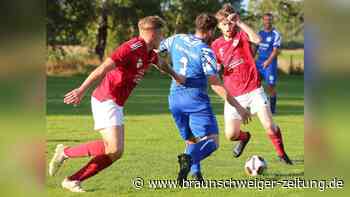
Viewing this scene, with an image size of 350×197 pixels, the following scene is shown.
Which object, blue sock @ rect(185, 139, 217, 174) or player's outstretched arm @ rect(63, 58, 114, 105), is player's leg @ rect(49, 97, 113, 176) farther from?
blue sock @ rect(185, 139, 217, 174)

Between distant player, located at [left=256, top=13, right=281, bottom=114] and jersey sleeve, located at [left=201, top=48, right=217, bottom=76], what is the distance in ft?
26.9

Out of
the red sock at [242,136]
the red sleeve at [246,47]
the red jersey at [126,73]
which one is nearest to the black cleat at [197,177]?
the red jersey at [126,73]

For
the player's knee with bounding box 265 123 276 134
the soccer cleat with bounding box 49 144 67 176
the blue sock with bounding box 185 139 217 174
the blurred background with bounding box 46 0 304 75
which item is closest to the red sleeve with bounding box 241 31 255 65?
the player's knee with bounding box 265 123 276 134

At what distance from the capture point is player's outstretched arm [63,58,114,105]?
574 centimetres

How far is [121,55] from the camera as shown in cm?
634

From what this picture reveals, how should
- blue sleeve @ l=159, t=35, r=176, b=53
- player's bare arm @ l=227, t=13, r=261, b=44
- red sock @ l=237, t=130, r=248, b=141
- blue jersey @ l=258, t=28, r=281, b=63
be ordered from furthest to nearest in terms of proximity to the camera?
1. blue jersey @ l=258, t=28, r=281, b=63
2. red sock @ l=237, t=130, r=248, b=141
3. player's bare arm @ l=227, t=13, r=261, b=44
4. blue sleeve @ l=159, t=35, r=176, b=53

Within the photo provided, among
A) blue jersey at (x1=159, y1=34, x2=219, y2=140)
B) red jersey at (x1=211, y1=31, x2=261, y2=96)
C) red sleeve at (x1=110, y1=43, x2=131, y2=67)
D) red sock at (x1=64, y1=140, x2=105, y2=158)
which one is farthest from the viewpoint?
red jersey at (x1=211, y1=31, x2=261, y2=96)

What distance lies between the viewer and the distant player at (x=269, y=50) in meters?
15.6

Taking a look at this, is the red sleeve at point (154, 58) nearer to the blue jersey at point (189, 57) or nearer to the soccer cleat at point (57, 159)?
the blue jersey at point (189, 57)

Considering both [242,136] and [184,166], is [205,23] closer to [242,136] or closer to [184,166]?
[184,166]

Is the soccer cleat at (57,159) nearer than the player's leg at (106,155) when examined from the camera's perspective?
No

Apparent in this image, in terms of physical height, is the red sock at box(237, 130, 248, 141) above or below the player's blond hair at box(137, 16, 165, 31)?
below

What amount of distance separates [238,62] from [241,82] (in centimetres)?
31

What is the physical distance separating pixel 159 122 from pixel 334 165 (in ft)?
45.3
